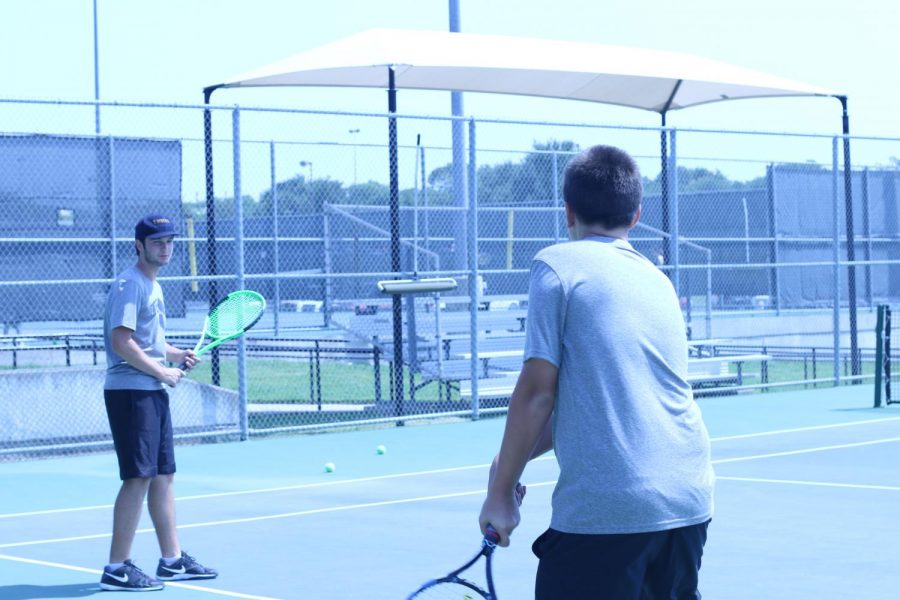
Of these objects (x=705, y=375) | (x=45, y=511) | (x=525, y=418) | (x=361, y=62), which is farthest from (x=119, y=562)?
(x=705, y=375)

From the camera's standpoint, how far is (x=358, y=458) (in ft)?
40.5

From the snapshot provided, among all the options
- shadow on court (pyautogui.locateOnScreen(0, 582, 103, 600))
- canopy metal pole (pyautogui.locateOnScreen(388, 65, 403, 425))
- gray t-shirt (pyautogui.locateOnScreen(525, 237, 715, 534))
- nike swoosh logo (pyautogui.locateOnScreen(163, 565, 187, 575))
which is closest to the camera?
gray t-shirt (pyautogui.locateOnScreen(525, 237, 715, 534))

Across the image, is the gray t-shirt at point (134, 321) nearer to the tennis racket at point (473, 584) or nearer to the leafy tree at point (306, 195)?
the tennis racket at point (473, 584)

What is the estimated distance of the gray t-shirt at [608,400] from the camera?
11.0ft

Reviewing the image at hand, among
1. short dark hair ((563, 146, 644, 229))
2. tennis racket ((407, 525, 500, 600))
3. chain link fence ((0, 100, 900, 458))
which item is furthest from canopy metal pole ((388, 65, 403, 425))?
short dark hair ((563, 146, 644, 229))

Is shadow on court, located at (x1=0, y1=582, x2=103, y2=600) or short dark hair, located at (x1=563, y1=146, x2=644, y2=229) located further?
shadow on court, located at (x1=0, y1=582, x2=103, y2=600)

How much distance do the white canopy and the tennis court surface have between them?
13.0ft

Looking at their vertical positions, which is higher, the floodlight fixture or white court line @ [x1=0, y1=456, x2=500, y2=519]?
the floodlight fixture

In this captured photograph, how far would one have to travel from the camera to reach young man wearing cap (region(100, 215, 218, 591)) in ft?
22.9

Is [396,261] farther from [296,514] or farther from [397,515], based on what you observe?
[397,515]

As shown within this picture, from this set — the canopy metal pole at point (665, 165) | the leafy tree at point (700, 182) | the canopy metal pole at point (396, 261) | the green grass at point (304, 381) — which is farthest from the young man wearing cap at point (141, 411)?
the leafy tree at point (700, 182)

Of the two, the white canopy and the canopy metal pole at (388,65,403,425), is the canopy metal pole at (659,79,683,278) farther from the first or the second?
the canopy metal pole at (388,65,403,425)

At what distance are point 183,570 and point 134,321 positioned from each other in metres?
1.22

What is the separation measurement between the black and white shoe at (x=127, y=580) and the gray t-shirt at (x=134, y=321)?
84cm
